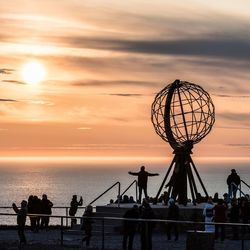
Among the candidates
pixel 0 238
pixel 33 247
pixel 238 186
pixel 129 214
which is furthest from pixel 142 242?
pixel 238 186

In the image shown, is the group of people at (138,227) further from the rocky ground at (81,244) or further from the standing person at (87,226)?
the standing person at (87,226)

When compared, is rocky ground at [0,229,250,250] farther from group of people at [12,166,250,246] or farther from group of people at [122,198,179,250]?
group of people at [122,198,179,250]

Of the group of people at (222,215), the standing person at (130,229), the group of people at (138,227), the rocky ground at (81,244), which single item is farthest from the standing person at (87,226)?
the group of people at (222,215)

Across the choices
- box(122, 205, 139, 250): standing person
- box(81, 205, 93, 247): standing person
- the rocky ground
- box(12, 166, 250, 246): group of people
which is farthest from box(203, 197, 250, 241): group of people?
box(81, 205, 93, 247): standing person

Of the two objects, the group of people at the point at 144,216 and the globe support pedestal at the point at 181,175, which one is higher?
the globe support pedestal at the point at 181,175

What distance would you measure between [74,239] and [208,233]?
6690mm

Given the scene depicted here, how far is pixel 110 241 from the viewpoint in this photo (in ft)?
111

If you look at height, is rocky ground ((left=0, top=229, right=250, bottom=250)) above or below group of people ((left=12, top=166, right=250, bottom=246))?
below

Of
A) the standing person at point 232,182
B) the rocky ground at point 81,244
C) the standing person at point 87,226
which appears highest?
the standing person at point 232,182

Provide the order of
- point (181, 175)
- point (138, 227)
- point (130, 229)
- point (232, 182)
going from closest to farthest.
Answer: point (130, 229) → point (138, 227) → point (232, 182) → point (181, 175)

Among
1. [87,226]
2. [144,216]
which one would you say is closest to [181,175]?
[87,226]

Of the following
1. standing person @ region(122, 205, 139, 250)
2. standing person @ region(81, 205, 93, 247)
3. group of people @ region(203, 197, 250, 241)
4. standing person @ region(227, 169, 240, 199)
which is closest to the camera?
standing person @ region(122, 205, 139, 250)

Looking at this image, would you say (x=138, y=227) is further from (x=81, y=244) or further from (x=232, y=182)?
(x=232, y=182)

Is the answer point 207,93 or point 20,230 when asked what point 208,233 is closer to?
point 20,230
